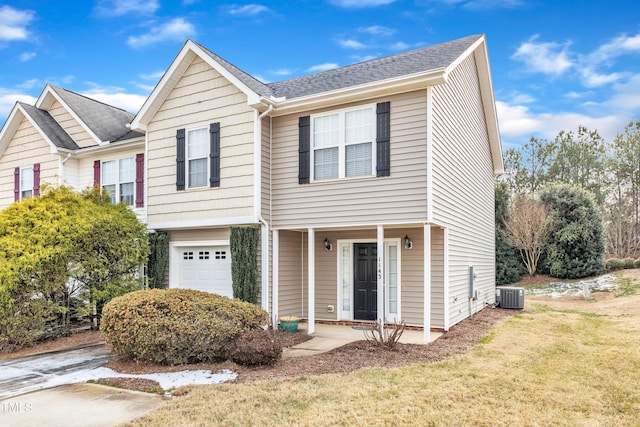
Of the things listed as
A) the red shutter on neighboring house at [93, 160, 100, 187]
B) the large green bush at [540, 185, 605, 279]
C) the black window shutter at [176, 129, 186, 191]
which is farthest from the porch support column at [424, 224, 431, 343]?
the large green bush at [540, 185, 605, 279]

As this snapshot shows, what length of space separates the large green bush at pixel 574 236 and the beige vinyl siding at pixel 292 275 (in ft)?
52.9

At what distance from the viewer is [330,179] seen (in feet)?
32.4

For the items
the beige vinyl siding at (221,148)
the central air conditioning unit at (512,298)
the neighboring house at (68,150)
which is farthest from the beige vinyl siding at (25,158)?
the central air conditioning unit at (512,298)

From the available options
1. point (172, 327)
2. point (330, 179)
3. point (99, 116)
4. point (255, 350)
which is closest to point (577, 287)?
point (330, 179)

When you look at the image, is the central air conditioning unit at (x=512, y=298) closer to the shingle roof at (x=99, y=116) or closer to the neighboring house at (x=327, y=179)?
the neighboring house at (x=327, y=179)

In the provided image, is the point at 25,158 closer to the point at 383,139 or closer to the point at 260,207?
the point at 260,207

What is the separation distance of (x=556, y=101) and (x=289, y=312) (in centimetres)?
2566

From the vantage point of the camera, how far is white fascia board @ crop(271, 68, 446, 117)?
8656mm

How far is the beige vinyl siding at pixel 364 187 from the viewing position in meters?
8.99

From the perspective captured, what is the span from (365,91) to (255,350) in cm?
563

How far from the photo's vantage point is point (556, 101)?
93.8 ft

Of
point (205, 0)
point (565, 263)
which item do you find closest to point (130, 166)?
point (205, 0)

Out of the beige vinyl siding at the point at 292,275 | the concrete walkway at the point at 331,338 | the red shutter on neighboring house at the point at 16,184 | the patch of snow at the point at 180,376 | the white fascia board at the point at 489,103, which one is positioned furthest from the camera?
the red shutter on neighboring house at the point at 16,184

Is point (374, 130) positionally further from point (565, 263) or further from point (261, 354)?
point (565, 263)
